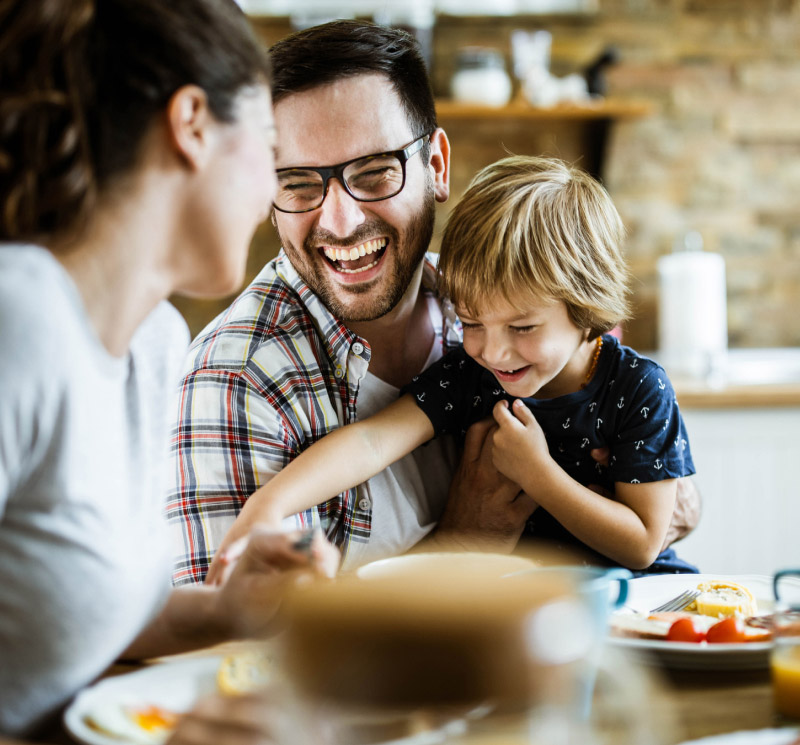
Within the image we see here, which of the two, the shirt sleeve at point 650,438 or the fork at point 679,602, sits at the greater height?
the shirt sleeve at point 650,438

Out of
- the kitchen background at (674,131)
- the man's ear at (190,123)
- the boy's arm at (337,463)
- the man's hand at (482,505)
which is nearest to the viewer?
the man's ear at (190,123)

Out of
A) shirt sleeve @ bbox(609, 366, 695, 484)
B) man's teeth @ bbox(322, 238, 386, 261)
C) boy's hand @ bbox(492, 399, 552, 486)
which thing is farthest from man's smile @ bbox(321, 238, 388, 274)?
shirt sleeve @ bbox(609, 366, 695, 484)

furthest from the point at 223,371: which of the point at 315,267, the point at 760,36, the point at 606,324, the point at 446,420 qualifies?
the point at 760,36

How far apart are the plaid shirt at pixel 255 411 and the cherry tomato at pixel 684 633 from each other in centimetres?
66

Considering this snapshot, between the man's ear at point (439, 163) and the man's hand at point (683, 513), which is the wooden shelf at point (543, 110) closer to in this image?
the man's ear at point (439, 163)

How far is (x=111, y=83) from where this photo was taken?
75 centimetres

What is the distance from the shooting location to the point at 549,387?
1.54m

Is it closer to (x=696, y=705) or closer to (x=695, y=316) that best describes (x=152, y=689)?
(x=696, y=705)

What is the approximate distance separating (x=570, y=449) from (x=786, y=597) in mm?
523

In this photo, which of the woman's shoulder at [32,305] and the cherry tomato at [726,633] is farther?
the cherry tomato at [726,633]

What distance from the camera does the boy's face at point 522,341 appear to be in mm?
1398

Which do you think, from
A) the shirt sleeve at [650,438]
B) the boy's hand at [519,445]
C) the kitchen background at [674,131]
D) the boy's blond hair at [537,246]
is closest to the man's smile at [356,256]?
the boy's blond hair at [537,246]

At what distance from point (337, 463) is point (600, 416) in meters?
0.44

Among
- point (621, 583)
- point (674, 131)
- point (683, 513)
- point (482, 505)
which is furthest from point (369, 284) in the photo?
point (674, 131)
